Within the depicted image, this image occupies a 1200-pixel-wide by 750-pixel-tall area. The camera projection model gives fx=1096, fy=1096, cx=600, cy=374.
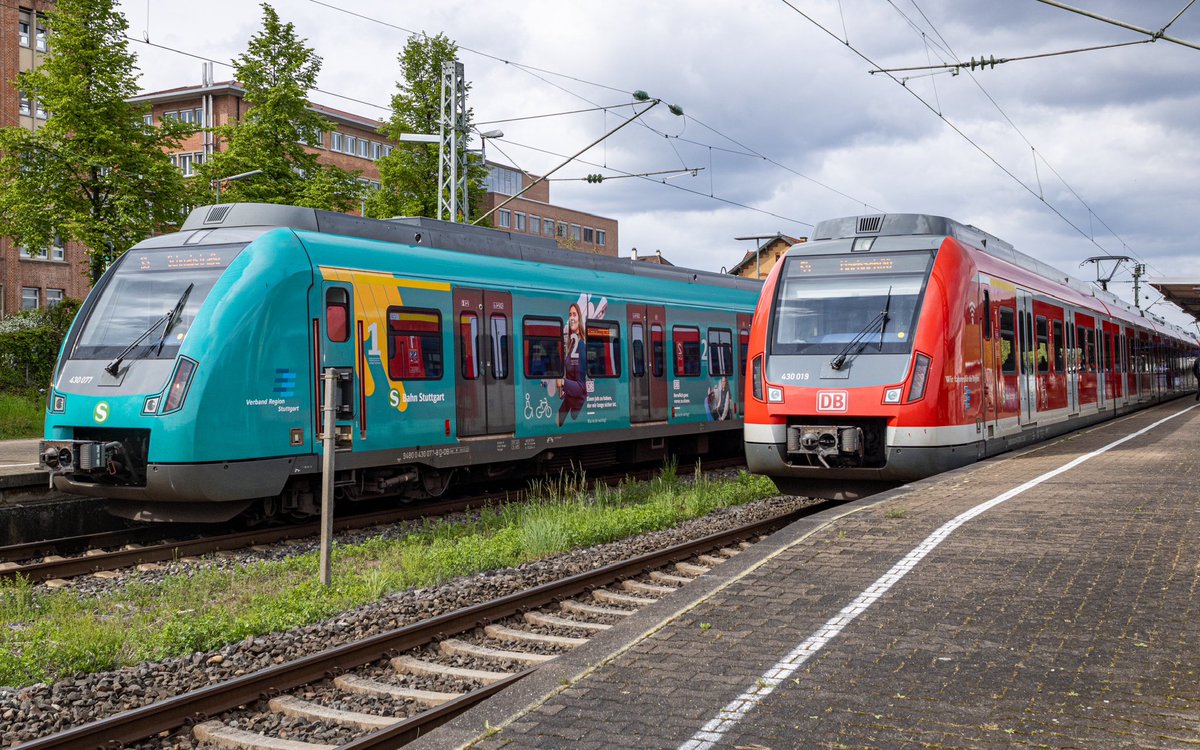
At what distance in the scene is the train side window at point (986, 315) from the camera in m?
13.0

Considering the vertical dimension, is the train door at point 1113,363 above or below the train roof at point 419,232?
below

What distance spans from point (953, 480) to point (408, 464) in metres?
6.32

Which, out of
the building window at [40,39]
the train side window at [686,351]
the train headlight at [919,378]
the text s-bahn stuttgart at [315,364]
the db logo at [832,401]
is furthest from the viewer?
the building window at [40,39]

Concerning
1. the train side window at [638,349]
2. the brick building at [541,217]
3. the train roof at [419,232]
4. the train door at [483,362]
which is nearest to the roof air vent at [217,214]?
the train roof at [419,232]

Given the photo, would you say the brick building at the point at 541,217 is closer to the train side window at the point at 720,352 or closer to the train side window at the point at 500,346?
the train side window at the point at 720,352

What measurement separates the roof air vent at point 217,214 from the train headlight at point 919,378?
7742 mm

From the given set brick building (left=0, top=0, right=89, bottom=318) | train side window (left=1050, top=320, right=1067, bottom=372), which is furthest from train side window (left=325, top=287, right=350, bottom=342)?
brick building (left=0, top=0, right=89, bottom=318)

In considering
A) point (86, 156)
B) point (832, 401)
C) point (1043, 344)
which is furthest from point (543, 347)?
point (86, 156)

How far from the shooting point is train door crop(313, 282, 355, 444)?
11.7 metres

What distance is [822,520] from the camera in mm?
9086

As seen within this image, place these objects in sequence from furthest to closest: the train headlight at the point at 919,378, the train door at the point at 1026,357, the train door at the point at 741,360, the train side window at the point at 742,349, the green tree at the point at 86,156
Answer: the green tree at the point at 86,156, the train side window at the point at 742,349, the train door at the point at 741,360, the train door at the point at 1026,357, the train headlight at the point at 919,378

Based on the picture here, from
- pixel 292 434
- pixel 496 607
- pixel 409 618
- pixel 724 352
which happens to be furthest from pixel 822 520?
pixel 724 352

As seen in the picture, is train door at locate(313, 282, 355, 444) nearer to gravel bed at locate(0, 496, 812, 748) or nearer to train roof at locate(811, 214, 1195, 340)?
gravel bed at locate(0, 496, 812, 748)

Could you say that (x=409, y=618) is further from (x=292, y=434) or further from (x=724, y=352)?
(x=724, y=352)
